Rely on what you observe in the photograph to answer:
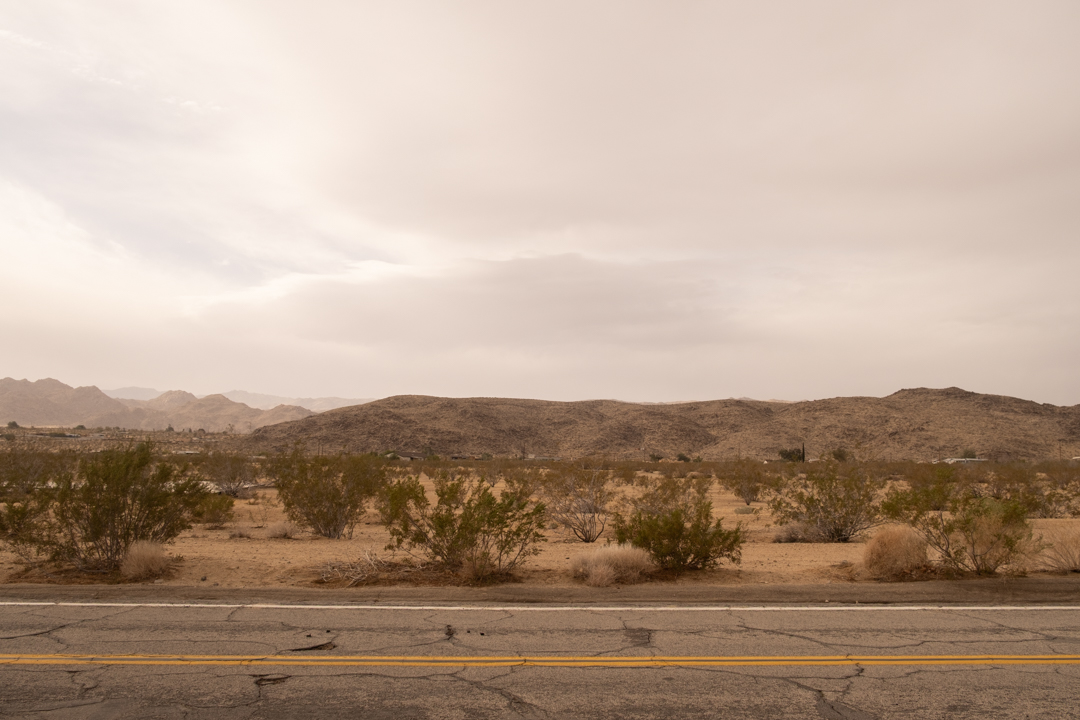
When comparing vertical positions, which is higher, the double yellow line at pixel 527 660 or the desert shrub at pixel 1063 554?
the desert shrub at pixel 1063 554

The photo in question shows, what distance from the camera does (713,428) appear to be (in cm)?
7912

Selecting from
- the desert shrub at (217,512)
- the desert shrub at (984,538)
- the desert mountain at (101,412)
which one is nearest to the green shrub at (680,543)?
the desert shrub at (984,538)

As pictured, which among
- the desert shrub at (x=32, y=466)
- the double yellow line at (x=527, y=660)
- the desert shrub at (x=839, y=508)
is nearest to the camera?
the double yellow line at (x=527, y=660)

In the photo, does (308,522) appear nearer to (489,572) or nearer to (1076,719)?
(489,572)

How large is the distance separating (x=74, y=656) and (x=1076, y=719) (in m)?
9.38

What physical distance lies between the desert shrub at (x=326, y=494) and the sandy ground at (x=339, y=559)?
1.53 ft

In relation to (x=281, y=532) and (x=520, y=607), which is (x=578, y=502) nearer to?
(x=281, y=532)

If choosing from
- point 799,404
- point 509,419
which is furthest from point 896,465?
point 509,419

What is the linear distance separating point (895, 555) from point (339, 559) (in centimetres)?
1044

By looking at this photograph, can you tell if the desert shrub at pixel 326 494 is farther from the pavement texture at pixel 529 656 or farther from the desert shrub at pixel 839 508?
the desert shrub at pixel 839 508

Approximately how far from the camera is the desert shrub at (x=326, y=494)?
17.6 metres

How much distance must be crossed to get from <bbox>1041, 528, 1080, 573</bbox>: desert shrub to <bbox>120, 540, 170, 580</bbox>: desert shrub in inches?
617

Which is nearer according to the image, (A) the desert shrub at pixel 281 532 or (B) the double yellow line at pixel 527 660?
(B) the double yellow line at pixel 527 660

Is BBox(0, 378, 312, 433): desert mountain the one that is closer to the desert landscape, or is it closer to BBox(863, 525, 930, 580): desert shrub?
the desert landscape
